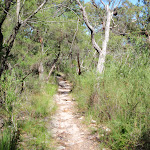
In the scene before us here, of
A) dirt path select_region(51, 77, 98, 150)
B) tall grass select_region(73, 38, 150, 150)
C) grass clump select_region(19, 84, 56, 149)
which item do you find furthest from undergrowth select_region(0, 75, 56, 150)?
tall grass select_region(73, 38, 150, 150)

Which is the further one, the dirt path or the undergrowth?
the dirt path

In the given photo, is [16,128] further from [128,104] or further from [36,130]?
[128,104]

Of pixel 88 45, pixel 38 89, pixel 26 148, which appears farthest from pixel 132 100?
pixel 88 45

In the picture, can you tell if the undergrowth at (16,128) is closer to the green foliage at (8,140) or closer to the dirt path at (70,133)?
the green foliage at (8,140)

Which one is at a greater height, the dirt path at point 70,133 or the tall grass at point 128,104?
the tall grass at point 128,104

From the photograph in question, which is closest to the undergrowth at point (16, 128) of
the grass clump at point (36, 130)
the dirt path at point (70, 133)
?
the grass clump at point (36, 130)

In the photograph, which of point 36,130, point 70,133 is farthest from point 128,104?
point 36,130

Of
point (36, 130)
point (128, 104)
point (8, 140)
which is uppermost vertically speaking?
point (128, 104)

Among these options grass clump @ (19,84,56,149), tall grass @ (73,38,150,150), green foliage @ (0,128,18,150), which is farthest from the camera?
grass clump @ (19,84,56,149)

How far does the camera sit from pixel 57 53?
1071cm

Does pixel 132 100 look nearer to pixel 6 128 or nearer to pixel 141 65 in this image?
pixel 141 65

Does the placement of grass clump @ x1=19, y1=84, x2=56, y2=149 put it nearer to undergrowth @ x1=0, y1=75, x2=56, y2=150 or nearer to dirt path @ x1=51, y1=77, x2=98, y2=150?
undergrowth @ x1=0, y1=75, x2=56, y2=150

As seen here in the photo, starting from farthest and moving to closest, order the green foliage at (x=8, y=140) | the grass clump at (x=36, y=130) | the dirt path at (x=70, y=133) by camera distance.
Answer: the dirt path at (x=70, y=133)
the grass clump at (x=36, y=130)
the green foliage at (x=8, y=140)

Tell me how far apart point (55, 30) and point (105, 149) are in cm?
859
